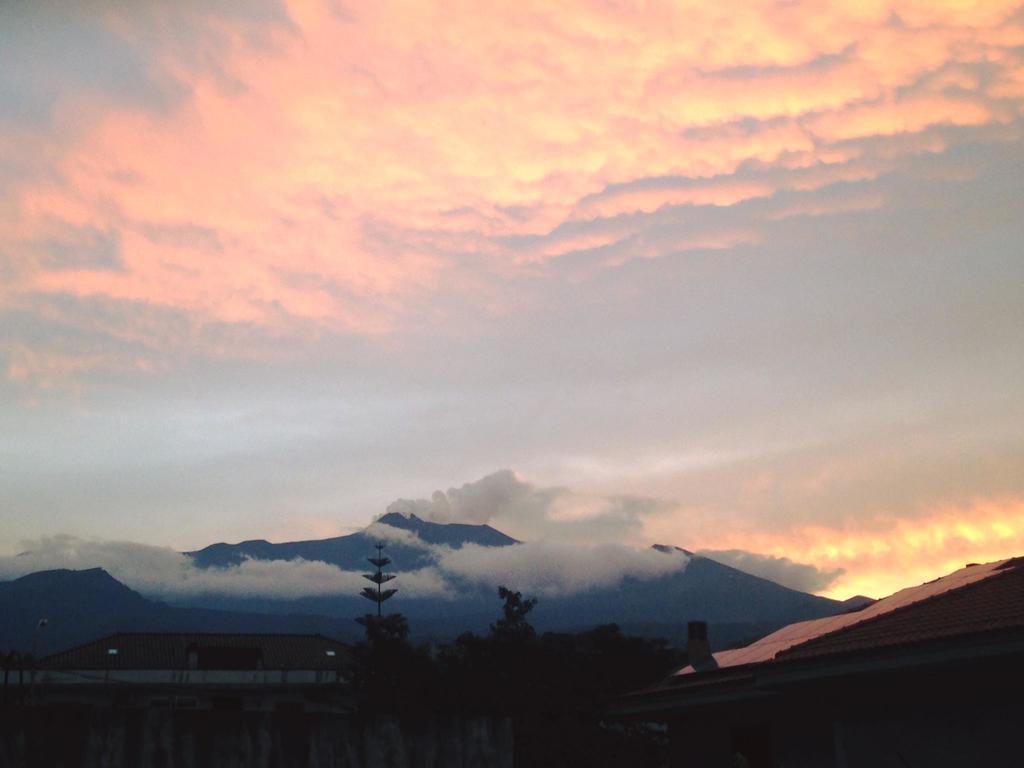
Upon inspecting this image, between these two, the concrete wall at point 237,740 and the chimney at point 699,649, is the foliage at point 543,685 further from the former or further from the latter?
the chimney at point 699,649

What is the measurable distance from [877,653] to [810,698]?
246cm

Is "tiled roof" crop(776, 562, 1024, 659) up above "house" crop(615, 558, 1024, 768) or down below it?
above

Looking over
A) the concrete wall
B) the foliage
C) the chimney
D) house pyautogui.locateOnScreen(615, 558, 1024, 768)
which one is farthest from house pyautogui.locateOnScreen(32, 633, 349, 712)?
the concrete wall

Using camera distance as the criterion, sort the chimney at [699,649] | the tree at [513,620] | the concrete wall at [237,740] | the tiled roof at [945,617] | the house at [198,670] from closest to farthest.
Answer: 1. the concrete wall at [237,740]
2. the tiled roof at [945,617]
3. the chimney at [699,649]
4. the tree at [513,620]
5. the house at [198,670]

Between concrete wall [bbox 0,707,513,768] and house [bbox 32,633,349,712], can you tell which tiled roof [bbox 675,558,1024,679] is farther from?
house [bbox 32,633,349,712]

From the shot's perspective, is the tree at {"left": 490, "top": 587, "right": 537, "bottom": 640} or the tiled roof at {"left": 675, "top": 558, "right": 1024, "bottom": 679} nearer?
the tiled roof at {"left": 675, "top": 558, "right": 1024, "bottom": 679}

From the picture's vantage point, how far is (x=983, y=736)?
10.2m

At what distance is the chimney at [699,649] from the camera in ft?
63.9

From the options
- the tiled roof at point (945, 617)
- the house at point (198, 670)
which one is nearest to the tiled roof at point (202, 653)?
the house at point (198, 670)

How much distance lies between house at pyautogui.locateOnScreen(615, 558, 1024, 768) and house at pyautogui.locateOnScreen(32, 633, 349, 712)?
49644 millimetres

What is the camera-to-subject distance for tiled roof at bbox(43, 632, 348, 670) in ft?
230

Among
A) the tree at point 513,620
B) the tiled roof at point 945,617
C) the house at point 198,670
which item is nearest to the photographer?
the tiled roof at point 945,617

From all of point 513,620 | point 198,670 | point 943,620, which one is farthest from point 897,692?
point 198,670

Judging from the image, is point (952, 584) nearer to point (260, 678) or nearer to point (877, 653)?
point (877, 653)
